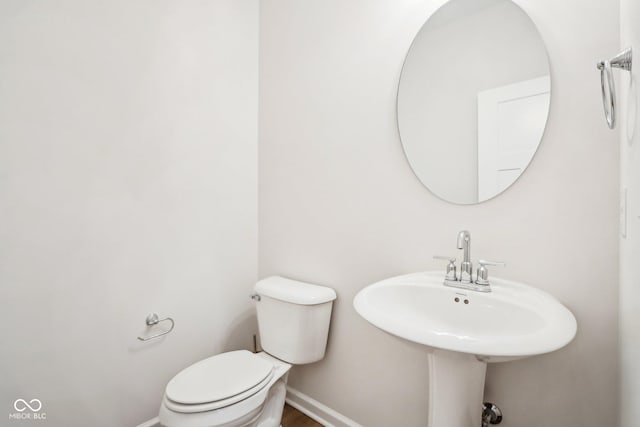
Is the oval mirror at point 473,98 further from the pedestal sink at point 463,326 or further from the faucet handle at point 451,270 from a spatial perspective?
the pedestal sink at point 463,326

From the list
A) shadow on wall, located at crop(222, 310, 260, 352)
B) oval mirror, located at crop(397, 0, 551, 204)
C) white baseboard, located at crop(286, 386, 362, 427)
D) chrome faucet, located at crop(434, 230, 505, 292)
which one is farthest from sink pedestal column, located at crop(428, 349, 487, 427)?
shadow on wall, located at crop(222, 310, 260, 352)

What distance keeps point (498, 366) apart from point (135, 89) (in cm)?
185

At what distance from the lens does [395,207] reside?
1352 millimetres

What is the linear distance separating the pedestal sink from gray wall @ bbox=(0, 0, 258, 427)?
104cm

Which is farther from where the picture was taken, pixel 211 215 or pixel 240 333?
pixel 240 333

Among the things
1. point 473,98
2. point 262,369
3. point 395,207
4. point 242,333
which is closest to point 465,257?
point 395,207

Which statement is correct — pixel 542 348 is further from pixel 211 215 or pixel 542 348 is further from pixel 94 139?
pixel 94 139

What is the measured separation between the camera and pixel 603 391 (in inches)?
36.3

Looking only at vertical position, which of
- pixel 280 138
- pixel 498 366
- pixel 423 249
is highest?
pixel 280 138

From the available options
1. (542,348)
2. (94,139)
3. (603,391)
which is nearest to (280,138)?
(94,139)

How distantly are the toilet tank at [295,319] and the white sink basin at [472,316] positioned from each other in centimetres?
47

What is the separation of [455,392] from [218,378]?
2.94 feet

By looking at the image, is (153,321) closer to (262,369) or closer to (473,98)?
(262,369)

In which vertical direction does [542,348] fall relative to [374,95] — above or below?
below
